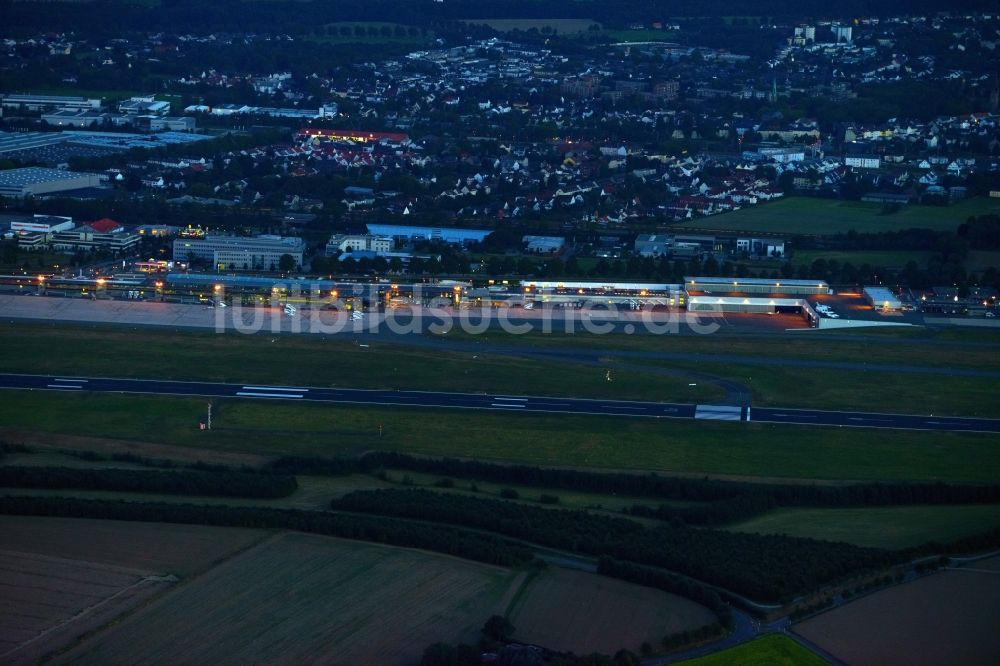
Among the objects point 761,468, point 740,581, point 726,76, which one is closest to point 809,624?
point 740,581

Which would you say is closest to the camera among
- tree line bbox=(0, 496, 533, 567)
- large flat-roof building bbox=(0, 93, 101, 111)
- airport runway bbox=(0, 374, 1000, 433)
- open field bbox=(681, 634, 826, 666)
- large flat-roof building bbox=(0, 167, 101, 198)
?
open field bbox=(681, 634, 826, 666)

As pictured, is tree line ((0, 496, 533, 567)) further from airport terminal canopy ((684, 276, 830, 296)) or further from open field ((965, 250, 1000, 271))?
open field ((965, 250, 1000, 271))

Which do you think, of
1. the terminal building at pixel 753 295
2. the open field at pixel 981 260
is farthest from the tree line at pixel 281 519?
the open field at pixel 981 260

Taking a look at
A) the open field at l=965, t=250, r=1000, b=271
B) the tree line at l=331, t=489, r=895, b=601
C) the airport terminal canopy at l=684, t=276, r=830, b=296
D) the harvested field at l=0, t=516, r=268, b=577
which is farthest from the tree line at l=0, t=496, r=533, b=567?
the open field at l=965, t=250, r=1000, b=271

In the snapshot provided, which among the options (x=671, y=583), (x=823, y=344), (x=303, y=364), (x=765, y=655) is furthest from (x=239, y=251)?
(x=765, y=655)

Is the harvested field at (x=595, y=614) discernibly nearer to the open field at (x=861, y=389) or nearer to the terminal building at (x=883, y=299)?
the open field at (x=861, y=389)

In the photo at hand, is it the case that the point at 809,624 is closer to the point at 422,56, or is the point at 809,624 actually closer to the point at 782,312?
the point at 782,312
